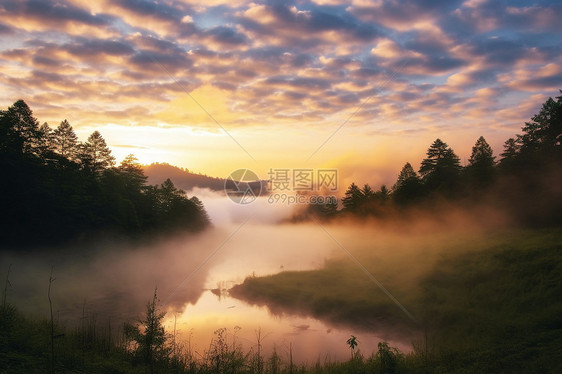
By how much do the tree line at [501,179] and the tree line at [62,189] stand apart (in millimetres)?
58419

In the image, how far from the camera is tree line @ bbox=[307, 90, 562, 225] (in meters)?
51.3

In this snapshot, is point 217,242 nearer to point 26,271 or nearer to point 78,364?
point 26,271

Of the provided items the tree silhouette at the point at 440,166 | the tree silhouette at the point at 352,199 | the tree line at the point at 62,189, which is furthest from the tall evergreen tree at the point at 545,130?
the tree line at the point at 62,189

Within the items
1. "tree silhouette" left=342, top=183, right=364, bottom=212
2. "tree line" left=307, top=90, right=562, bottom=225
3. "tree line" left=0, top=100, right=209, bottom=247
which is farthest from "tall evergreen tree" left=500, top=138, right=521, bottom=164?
"tree line" left=0, top=100, right=209, bottom=247

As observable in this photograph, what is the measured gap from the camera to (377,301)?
36281 mm

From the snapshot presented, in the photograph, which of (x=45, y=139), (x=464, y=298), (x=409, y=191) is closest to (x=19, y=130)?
(x=45, y=139)

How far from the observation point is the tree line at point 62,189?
48281 millimetres

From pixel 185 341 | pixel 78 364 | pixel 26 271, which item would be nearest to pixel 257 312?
pixel 185 341

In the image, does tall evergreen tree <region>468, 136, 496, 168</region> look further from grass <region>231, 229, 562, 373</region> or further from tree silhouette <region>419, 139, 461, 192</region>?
grass <region>231, 229, 562, 373</region>

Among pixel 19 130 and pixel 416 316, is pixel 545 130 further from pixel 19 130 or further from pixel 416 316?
pixel 19 130

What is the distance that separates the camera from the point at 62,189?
5688 centimetres

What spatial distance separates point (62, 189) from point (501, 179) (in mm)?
77511

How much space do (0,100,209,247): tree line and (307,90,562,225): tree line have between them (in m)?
58.4

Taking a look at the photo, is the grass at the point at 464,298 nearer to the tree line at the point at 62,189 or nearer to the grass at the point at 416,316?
the grass at the point at 416,316
